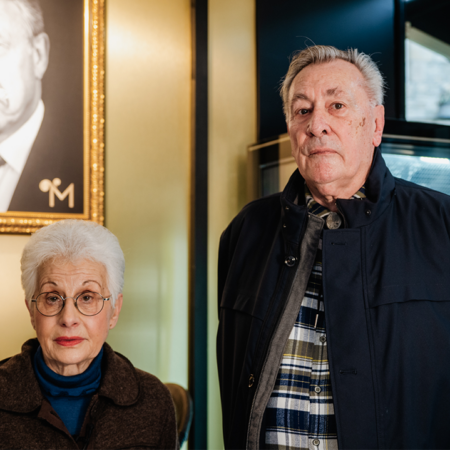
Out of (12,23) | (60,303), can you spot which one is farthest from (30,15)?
(60,303)

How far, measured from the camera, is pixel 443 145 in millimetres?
2332

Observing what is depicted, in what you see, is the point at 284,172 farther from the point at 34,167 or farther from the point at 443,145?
the point at 34,167

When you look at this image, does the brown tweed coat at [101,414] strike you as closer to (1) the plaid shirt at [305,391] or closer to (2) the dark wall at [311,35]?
(1) the plaid shirt at [305,391]

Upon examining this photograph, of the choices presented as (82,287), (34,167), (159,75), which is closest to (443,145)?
(159,75)

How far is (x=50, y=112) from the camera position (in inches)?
96.3

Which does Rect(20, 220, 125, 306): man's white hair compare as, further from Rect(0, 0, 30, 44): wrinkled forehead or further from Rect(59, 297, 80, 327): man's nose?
Rect(0, 0, 30, 44): wrinkled forehead

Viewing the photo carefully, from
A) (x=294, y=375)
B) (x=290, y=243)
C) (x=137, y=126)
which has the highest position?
(x=137, y=126)

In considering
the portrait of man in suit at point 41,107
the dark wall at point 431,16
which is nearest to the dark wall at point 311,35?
the dark wall at point 431,16

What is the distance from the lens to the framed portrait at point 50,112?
7.72 ft

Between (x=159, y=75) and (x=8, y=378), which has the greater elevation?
(x=159, y=75)

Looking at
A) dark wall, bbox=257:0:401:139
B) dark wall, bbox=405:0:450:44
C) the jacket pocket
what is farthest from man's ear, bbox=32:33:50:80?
dark wall, bbox=405:0:450:44

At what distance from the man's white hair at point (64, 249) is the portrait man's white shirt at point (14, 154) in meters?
0.98

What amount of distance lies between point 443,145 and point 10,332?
215cm

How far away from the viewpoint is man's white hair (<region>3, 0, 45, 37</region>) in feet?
7.82
